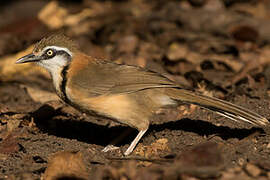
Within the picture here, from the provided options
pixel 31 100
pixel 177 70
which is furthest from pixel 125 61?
pixel 31 100

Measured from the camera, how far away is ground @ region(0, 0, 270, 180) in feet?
13.4

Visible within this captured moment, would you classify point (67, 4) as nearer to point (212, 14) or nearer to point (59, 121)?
point (212, 14)

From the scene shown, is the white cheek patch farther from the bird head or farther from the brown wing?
the brown wing

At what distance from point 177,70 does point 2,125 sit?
3.30 meters

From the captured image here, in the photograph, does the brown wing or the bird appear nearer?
the bird

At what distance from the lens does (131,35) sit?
9.40 m

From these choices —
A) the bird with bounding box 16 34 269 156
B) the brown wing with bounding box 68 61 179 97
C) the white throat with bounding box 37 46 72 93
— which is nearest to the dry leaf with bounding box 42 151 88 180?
the bird with bounding box 16 34 269 156

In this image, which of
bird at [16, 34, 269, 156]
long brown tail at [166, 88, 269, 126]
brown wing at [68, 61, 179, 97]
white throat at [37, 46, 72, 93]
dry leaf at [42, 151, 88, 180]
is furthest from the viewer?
white throat at [37, 46, 72, 93]

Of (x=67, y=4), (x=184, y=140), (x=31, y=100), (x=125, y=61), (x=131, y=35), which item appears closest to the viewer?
(x=184, y=140)

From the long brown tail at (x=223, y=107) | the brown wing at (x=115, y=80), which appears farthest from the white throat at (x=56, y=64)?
the long brown tail at (x=223, y=107)

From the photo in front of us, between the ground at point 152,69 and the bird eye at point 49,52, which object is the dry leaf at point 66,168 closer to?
the ground at point 152,69

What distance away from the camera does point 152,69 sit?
772 centimetres

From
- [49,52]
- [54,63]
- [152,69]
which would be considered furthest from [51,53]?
[152,69]

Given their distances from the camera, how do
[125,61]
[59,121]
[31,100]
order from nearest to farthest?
[59,121] → [31,100] → [125,61]
